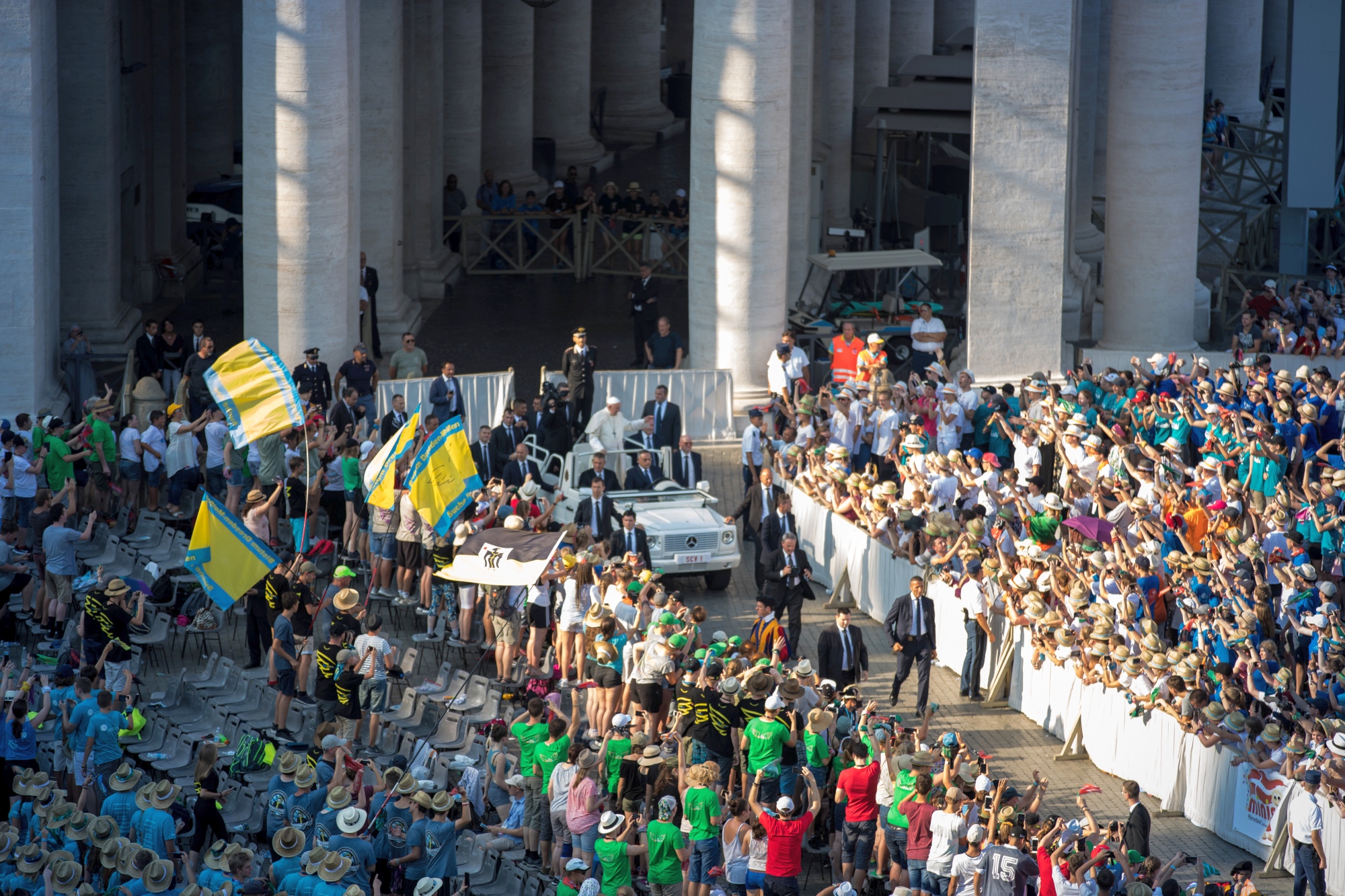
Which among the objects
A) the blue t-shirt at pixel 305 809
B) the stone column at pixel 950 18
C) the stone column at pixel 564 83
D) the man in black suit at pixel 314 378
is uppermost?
the stone column at pixel 950 18

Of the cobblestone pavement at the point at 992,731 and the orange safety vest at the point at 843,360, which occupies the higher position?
the orange safety vest at the point at 843,360

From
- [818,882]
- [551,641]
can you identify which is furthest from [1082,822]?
[551,641]

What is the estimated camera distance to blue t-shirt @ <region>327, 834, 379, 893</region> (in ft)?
57.5

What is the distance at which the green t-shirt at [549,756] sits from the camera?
63.5 feet

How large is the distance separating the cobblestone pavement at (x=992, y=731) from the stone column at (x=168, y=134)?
57.7 feet

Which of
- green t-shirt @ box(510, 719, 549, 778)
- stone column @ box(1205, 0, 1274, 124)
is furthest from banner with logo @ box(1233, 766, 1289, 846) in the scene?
stone column @ box(1205, 0, 1274, 124)

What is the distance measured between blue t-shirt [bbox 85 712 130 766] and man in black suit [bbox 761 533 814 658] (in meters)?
7.61

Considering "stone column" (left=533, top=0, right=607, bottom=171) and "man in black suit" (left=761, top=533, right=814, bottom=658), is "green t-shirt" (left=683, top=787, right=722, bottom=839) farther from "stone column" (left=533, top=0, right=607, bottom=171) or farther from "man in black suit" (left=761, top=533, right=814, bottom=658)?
"stone column" (left=533, top=0, right=607, bottom=171)

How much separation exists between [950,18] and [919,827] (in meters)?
41.9

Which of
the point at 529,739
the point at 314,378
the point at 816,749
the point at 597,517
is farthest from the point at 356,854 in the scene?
the point at 314,378

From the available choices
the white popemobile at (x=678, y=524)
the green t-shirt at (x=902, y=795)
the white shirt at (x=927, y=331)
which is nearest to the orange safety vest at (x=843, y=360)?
the white shirt at (x=927, y=331)

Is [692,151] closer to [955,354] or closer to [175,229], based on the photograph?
[955,354]

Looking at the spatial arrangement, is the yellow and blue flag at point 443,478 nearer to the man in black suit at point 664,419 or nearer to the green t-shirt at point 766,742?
the man in black suit at point 664,419

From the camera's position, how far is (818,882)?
19.7 meters
